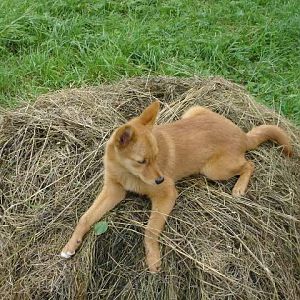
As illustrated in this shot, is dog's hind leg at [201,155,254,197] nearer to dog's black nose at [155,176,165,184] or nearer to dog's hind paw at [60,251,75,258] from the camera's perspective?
dog's black nose at [155,176,165,184]

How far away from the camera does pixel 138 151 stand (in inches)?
149

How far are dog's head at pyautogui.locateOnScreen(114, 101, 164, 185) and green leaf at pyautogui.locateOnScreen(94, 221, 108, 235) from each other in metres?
0.34

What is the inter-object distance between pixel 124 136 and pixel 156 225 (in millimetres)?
551

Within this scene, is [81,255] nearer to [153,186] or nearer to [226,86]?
[153,186]

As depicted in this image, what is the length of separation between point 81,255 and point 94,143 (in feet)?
3.00

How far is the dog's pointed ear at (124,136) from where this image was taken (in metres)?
3.71

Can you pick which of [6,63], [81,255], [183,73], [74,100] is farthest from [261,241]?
[6,63]

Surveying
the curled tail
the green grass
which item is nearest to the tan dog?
the curled tail

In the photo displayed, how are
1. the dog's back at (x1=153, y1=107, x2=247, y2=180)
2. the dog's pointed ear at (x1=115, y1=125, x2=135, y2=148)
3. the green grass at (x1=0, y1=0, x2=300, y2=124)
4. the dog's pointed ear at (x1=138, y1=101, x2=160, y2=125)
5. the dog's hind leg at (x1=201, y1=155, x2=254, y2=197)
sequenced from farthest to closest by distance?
the green grass at (x1=0, y1=0, x2=300, y2=124) → the dog's hind leg at (x1=201, y1=155, x2=254, y2=197) → the dog's back at (x1=153, y1=107, x2=247, y2=180) → the dog's pointed ear at (x1=138, y1=101, x2=160, y2=125) → the dog's pointed ear at (x1=115, y1=125, x2=135, y2=148)

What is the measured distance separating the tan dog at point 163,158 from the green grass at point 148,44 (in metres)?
1.49

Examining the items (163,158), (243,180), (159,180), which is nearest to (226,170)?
(243,180)

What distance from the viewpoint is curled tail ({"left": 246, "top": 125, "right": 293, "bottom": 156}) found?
4.57m

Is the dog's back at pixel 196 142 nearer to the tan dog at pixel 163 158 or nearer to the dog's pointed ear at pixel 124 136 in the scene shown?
the tan dog at pixel 163 158

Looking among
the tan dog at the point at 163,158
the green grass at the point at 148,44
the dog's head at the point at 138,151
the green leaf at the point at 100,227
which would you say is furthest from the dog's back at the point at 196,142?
the green grass at the point at 148,44
